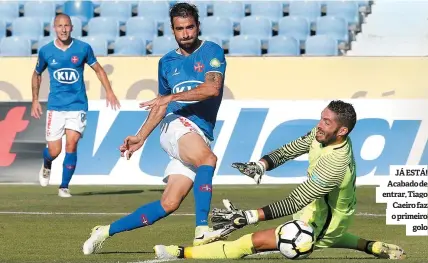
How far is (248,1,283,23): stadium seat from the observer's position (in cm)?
2219

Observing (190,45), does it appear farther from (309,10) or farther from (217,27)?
(309,10)

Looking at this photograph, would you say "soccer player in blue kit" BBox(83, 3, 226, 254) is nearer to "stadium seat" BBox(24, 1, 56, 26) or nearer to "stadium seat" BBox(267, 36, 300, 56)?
"stadium seat" BBox(267, 36, 300, 56)

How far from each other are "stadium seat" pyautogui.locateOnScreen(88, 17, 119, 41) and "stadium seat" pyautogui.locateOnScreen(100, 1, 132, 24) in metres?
0.56

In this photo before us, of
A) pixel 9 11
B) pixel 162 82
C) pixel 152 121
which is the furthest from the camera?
pixel 9 11

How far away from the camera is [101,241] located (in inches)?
338

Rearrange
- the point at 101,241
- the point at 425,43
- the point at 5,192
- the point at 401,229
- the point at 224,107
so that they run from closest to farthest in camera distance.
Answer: the point at 101,241
the point at 401,229
the point at 5,192
the point at 224,107
the point at 425,43

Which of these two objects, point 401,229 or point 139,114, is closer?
point 401,229

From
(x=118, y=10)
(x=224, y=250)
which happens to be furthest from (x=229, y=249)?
(x=118, y=10)

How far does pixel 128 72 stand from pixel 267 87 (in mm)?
2280

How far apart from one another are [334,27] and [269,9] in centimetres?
156

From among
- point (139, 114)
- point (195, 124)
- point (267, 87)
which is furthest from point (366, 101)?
point (195, 124)

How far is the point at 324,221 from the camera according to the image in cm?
785

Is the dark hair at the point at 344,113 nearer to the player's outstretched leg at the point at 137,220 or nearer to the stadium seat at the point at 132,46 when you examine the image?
the player's outstretched leg at the point at 137,220

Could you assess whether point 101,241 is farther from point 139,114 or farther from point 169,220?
point 139,114
